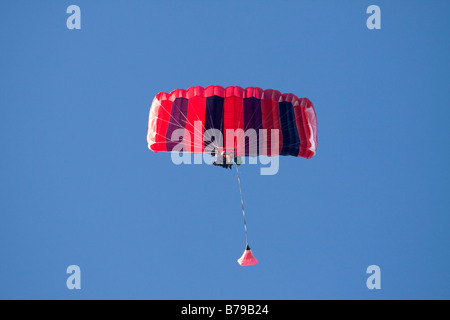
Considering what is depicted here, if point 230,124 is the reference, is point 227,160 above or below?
below

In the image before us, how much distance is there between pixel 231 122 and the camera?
1158 cm

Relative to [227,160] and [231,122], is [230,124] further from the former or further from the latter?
[227,160]

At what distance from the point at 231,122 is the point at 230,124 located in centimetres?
8

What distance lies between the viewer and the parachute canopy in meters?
Result: 11.6

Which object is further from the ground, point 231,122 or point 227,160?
point 231,122

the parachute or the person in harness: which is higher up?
the parachute

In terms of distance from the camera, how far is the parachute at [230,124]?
1160 centimetres

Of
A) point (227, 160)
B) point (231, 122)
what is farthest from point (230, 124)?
point (227, 160)

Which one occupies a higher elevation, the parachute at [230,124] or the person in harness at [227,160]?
the parachute at [230,124]

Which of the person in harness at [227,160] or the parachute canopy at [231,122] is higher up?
the parachute canopy at [231,122]

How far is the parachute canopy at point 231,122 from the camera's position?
38.1 feet

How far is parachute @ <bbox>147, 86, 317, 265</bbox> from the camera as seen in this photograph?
1160 centimetres

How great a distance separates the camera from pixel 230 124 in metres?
11.6

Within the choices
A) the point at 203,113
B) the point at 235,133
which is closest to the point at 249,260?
the point at 235,133
